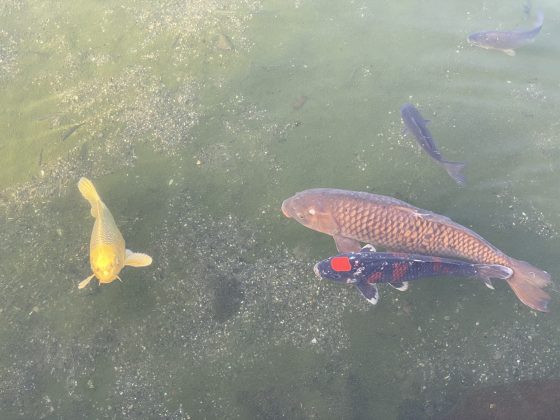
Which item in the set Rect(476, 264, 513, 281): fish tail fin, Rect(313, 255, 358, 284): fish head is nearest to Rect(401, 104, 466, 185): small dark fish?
Answer: Rect(476, 264, 513, 281): fish tail fin

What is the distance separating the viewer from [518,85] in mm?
5852

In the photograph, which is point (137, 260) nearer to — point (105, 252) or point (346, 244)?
point (105, 252)

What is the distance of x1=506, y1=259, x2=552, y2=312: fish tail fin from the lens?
12.8 feet

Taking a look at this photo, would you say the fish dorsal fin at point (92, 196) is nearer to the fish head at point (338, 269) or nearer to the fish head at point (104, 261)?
the fish head at point (104, 261)

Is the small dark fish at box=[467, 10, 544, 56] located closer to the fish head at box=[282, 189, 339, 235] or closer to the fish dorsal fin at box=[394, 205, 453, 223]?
the fish dorsal fin at box=[394, 205, 453, 223]

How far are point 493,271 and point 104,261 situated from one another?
3740 mm

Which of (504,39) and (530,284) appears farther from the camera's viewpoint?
(504,39)

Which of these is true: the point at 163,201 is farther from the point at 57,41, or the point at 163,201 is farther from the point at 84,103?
the point at 57,41

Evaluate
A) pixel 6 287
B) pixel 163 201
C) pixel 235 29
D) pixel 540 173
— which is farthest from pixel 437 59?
pixel 6 287

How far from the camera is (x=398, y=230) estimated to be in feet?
14.0

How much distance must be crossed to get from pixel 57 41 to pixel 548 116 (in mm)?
7144

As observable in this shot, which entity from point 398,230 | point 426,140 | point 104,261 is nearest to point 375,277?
point 398,230

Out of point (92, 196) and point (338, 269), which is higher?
point (92, 196)

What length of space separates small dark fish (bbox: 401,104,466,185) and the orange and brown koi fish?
820mm
